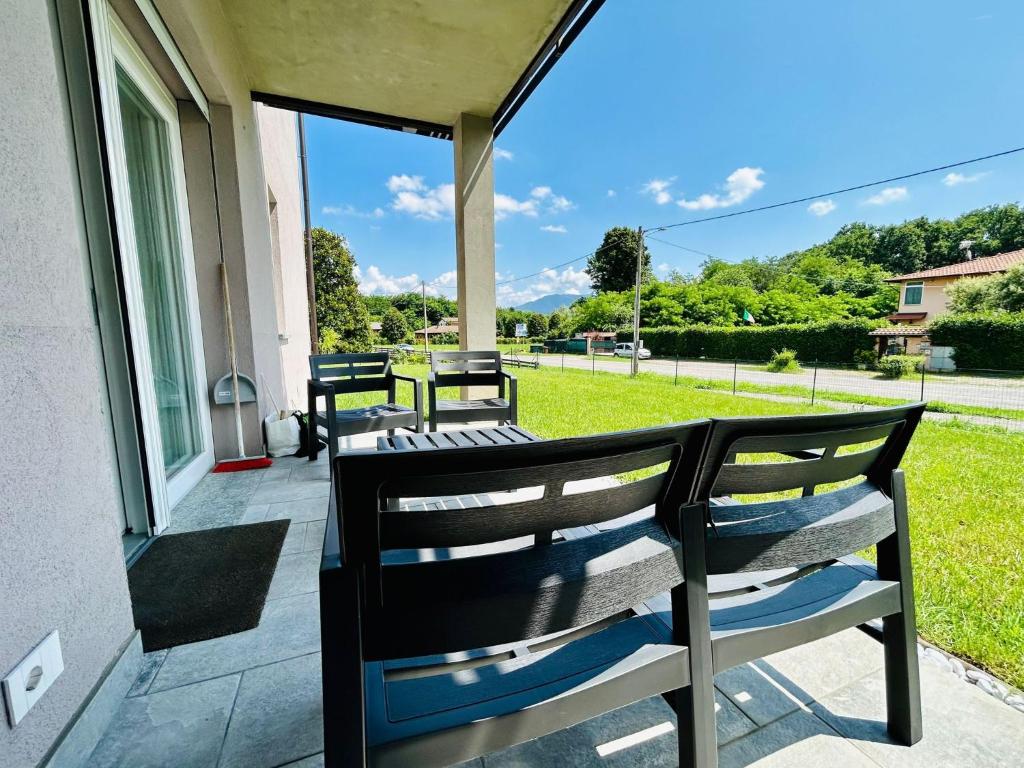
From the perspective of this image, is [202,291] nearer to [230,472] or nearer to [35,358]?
[230,472]

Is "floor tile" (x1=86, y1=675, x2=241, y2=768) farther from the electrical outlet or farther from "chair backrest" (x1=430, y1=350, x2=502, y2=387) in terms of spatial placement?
"chair backrest" (x1=430, y1=350, x2=502, y2=387)

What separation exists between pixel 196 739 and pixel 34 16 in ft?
5.48

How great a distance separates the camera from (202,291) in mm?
2988

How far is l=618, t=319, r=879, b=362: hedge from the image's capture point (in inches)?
708

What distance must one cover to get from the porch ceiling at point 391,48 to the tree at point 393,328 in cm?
2765

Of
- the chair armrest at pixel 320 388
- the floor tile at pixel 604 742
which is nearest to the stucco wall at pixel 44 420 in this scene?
the floor tile at pixel 604 742

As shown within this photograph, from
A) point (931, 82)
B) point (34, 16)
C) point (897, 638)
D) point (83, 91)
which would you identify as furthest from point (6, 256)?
point (931, 82)

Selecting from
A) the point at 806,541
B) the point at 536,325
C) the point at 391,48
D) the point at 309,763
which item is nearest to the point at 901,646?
the point at 806,541

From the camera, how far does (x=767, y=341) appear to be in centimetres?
2045

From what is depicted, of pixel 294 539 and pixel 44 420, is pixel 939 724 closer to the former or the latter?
pixel 44 420

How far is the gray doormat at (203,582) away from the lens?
56.0 inches

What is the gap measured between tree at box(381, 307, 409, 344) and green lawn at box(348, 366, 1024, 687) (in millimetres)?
27055

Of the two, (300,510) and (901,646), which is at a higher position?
(901,646)

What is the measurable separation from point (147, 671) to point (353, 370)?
224cm
